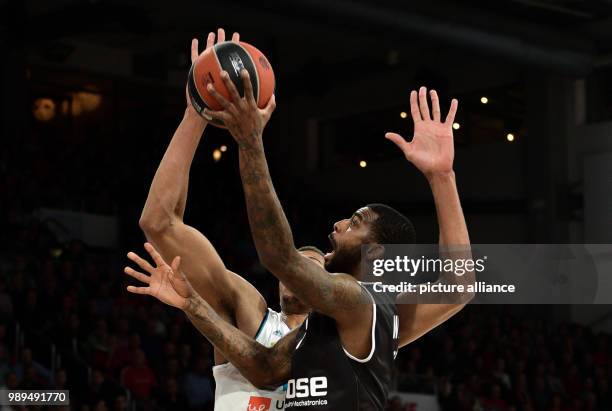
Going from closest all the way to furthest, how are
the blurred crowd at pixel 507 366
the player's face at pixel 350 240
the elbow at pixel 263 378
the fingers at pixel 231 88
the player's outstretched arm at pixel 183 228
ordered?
the fingers at pixel 231 88
the elbow at pixel 263 378
the player's face at pixel 350 240
the player's outstretched arm at pixel 183 228
the blurred crowd at pixel 507 366

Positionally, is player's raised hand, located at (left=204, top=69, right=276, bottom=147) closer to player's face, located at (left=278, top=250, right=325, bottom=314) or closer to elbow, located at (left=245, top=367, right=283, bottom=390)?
elbow, located at (left=245, top=367, right=283, bottom=390)

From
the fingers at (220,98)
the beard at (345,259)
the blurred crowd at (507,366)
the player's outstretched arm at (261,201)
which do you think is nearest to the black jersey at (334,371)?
the beard at (345,259)

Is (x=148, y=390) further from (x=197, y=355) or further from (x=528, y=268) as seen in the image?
(x=528, y=268)

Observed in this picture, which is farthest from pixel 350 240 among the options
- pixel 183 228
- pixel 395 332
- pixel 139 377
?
pixel 139 377

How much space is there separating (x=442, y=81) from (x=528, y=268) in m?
3.54

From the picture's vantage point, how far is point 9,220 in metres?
14.0

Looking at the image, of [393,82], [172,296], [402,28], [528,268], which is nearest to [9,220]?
[402,28]

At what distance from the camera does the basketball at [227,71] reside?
3244mm

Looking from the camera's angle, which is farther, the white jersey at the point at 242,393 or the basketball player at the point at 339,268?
the white jersey at the point at 242,393

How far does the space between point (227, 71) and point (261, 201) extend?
0.46 meters

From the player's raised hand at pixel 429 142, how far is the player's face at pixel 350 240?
27 cm

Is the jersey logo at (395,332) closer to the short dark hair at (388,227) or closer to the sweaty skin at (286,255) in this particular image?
the sweaty skin at (286,255)

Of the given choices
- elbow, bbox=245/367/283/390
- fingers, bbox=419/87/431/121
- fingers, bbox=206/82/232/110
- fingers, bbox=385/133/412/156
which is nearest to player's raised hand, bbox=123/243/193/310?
elbow, bbox=245/367/283/390

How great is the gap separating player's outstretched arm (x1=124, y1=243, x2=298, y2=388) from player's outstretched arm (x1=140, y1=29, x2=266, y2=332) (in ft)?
1.65
